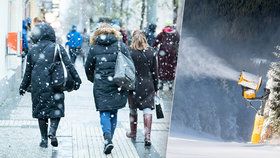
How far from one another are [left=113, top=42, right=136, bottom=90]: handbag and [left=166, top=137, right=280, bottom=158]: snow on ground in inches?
78.0

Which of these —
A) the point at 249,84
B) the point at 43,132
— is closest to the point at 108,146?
the point at 43,132

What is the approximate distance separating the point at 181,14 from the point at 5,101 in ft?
17.6

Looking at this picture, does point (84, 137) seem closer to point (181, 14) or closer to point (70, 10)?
point (181, 14)

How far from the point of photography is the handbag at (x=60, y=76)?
5027mm

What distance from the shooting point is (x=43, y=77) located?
5.02m

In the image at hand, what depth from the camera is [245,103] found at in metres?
2.91

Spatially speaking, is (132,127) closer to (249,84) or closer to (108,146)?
(108,146)

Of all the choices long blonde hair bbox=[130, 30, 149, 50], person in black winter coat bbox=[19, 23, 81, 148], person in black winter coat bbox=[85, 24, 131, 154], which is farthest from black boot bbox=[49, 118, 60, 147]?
long blonde hair bbox=[130, 30, 149, 50]

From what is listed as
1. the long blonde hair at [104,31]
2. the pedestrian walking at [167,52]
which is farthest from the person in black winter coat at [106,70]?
the pedestrian walking at [167,52]

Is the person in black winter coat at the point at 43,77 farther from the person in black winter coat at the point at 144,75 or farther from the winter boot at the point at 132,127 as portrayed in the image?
the winter boot at the point at 132,127

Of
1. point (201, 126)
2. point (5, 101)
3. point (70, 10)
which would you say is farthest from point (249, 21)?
point (70, 10)

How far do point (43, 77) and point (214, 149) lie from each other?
2354mm

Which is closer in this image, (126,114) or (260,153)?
(260,153)

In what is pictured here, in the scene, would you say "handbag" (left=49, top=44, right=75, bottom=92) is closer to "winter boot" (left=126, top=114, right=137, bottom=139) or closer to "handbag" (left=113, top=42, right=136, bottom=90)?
"handbag" (left=113, top=42, right=136, bottom=90)
